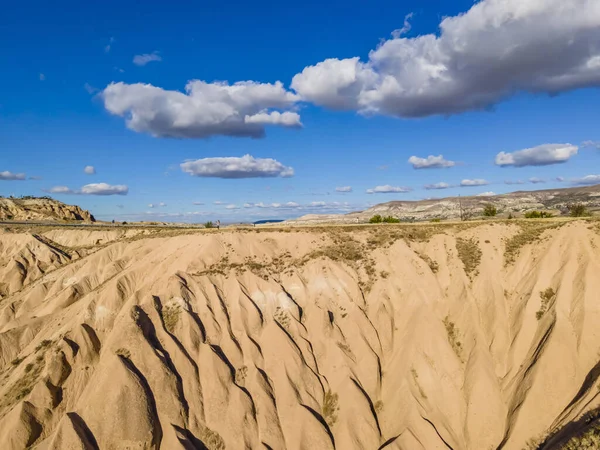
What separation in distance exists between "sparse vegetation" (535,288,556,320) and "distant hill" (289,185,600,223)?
55619mm

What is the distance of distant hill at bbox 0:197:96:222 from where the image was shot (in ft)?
294

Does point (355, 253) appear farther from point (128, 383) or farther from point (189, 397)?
point (128, 383)

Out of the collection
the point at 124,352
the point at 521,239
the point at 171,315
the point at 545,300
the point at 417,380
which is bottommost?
the point at 417,380

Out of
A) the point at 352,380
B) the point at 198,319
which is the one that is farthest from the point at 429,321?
the point at 198,319

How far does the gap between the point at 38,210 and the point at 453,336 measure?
336 ft

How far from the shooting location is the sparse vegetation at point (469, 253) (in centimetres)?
3130

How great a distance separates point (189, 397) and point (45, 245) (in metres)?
47.7

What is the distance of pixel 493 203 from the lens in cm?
10169

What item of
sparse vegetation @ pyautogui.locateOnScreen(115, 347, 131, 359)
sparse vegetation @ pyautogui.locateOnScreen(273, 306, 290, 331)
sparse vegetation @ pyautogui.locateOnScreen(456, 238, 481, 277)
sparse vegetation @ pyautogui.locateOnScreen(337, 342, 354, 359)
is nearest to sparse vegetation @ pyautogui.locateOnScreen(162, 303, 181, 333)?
sparse vegetation @ pyautogui.locateOnScreen(115, 347, 131, 359)

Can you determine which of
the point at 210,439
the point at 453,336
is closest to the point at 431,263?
the point at 453,336

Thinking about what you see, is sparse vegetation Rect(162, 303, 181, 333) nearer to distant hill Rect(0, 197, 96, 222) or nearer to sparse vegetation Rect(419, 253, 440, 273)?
sparse vegetation Rect(419, 253, 440, 273)

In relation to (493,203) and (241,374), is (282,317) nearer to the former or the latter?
(241,374)

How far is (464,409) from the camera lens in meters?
25.1

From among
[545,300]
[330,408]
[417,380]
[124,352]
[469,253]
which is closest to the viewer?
[124,352]
